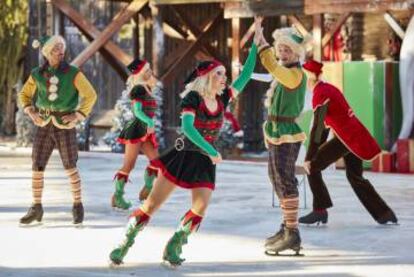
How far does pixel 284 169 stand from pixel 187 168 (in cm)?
119

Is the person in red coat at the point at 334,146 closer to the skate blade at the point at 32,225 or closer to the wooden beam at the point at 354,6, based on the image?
the skate blade at the point at 32,225

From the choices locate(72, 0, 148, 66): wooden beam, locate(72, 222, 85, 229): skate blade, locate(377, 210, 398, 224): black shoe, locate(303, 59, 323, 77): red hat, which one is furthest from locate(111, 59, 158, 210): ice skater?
locate(72, 0, 148, 66): wooden beam

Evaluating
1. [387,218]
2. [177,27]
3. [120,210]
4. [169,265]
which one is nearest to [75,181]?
[120,210]

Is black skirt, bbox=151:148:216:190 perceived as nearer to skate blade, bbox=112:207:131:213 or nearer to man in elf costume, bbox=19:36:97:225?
man in elf costume, bbox=19:36:97:225

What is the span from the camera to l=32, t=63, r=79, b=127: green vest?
10578 millimetres

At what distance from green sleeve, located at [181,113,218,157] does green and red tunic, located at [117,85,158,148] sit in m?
3.72

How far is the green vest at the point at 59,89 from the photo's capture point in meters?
10.6

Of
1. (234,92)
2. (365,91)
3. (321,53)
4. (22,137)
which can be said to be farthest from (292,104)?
(22,137)

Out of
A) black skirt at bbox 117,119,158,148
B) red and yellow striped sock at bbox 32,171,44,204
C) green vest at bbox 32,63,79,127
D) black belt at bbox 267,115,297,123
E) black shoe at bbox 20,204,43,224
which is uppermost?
green vest at bbox 32,63,79,127

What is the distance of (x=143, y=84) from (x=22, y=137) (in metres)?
10.3

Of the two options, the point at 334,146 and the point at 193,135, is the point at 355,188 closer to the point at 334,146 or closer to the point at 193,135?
the point at 334,146

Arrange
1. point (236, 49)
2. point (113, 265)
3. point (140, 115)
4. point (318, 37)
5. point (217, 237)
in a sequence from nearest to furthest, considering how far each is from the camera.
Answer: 1. point (113, 265)
2. point (217, 237)
3. point (140, 115)
4. point (318, 37)
5. point (236, 49)

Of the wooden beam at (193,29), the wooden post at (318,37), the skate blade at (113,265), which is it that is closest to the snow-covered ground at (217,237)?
the skate blade at (113,265)

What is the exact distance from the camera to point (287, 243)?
9.14 meters
